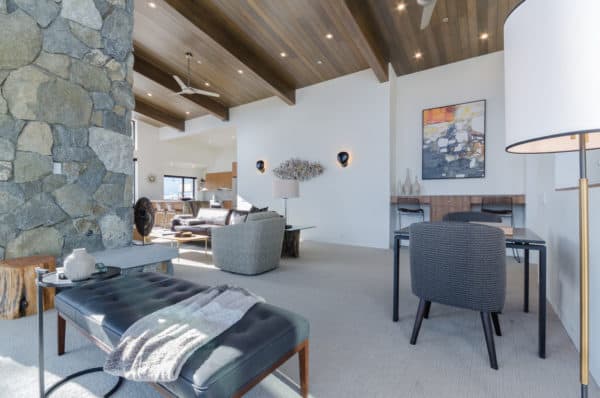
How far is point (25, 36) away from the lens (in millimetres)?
2609

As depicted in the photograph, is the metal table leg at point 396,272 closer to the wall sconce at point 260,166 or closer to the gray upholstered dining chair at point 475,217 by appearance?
the gray upholstered dining chair at point 475,217

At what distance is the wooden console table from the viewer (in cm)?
459

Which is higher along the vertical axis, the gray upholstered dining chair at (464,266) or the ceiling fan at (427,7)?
the ceiling fan at (427,7)

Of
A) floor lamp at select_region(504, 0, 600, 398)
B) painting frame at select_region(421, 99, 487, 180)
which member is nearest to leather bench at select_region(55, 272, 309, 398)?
floor lamp at select_region(504, 0, 600, 398)

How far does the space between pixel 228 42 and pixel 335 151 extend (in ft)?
9.59

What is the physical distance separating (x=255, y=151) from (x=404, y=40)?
4.32 meters

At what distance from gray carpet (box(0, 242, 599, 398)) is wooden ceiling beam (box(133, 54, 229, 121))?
556 centimetres

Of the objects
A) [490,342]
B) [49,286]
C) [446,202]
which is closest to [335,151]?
[446,202]

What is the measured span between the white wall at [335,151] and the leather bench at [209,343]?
4515mm

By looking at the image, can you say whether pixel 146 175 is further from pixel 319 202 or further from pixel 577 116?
pixel 577 116

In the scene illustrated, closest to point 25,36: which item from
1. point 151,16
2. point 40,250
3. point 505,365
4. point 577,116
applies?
point 40,250

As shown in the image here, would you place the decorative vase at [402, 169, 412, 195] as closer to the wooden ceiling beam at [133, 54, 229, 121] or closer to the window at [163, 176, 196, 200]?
the wooden ceiling beam at [133, 54, 229, 121]

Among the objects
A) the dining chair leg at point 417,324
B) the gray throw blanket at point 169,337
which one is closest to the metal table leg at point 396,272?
the dining chair leg at point 417,324

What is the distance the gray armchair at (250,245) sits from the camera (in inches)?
139
